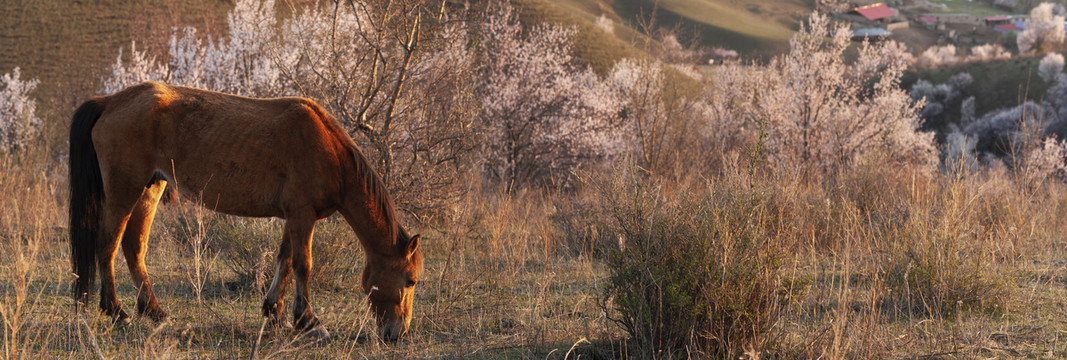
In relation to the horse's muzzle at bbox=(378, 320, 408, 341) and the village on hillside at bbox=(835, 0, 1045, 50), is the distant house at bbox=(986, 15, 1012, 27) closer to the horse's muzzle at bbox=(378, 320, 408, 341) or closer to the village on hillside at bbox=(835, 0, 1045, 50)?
the village on hillside at bbox=(835, 0, 1045, 50)

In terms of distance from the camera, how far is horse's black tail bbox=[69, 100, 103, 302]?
433 cm

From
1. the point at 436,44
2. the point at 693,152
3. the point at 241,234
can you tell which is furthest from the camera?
the point at 693,152

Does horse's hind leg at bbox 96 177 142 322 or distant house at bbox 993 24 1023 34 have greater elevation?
horse's hind leg at bbox 96 177 142 322

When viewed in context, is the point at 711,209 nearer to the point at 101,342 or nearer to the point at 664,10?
the point at 101,342

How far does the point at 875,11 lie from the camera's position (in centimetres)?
10219

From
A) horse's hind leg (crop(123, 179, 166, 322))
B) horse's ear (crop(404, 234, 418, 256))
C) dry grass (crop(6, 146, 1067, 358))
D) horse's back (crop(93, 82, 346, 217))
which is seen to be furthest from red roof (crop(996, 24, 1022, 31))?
horse's hind leg (crop(123, 179, 166, 322))

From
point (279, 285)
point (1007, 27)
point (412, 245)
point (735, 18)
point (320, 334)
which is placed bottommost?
point (735, 18)

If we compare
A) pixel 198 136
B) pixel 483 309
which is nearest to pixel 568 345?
pixel 483 309

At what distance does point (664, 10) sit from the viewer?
98.9m

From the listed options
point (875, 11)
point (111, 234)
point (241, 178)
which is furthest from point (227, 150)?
point (875, 11)

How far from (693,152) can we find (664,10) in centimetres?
8904

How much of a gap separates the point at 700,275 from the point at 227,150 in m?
2.94

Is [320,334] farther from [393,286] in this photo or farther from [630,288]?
[630,288]

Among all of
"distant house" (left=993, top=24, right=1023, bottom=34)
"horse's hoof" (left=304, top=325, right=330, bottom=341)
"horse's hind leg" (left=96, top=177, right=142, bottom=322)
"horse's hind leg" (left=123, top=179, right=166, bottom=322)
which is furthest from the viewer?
"distant house" (left=993, top=24, right=1023, bottom=34)
